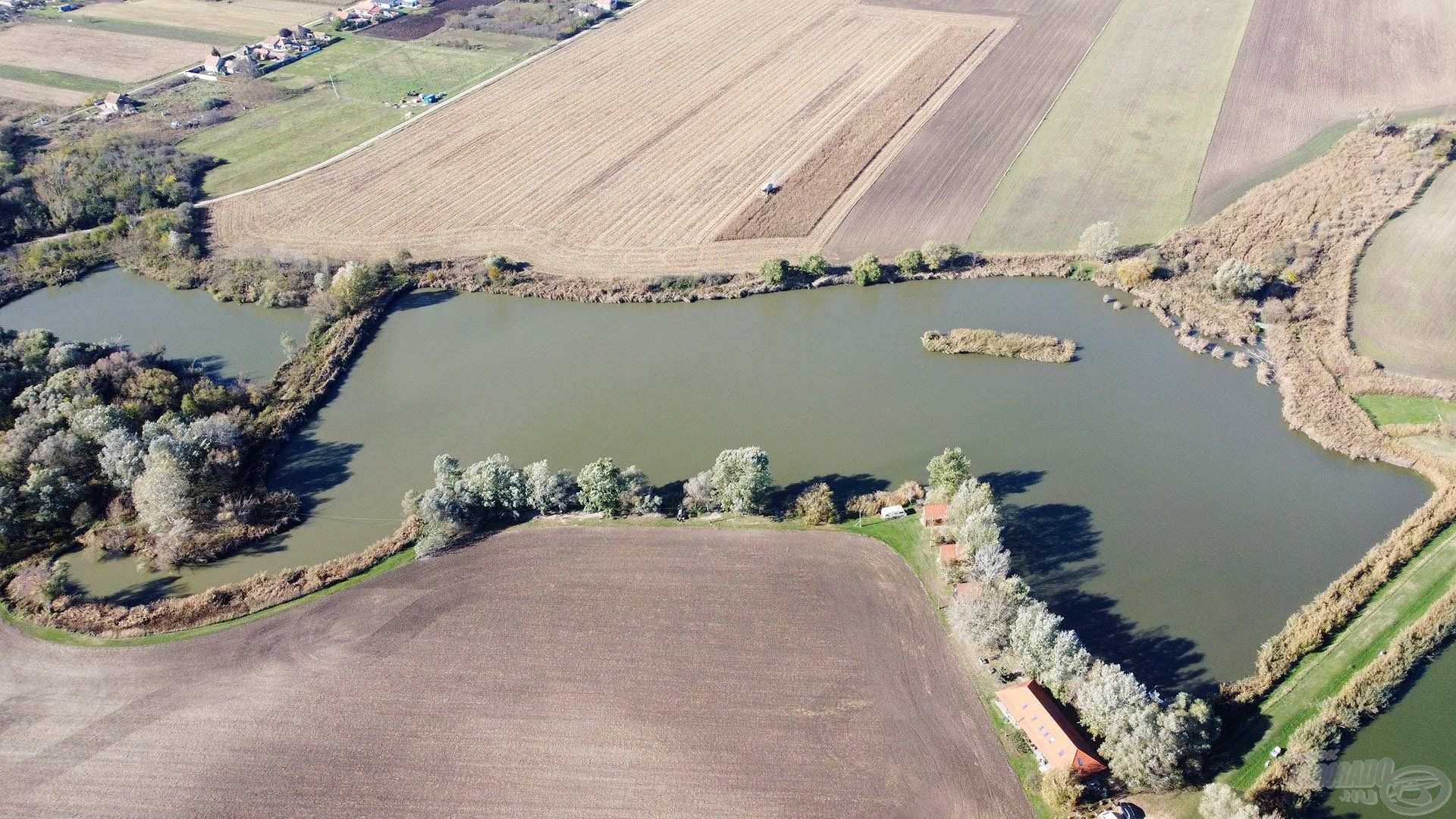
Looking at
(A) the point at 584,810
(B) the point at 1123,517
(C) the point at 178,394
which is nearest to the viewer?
(A) the point at 584,810

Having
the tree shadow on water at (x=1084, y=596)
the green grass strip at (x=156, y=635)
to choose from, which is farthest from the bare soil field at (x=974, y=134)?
the green grass strip at (x=156, y=635)

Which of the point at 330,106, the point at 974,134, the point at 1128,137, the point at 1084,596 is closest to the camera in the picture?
the point at 1084,596

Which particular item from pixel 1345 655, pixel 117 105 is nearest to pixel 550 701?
pixel 1345 655

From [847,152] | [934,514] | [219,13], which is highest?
[219,13]

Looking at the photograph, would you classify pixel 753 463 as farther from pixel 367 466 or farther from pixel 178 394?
pixel 178 394

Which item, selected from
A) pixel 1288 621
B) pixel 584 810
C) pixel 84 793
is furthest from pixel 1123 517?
pixel 84 793

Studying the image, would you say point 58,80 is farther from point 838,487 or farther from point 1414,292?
point 1414,292

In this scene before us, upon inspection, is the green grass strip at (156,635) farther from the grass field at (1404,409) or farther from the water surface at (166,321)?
the grass field at (1404,409)
